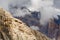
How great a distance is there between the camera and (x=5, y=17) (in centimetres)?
937

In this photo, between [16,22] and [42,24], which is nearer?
[16,22]

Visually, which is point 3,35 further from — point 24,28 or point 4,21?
point 24,28

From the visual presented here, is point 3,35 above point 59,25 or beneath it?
above

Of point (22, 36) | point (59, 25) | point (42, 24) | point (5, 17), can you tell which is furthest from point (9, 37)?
point (42, 24)

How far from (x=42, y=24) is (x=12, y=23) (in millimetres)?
131682

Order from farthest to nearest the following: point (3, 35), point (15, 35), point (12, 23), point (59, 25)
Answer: point (59, 25) < point (12, 23) < point (15, 35) < point (3, 35)

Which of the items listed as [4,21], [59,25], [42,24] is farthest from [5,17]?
[42,24]

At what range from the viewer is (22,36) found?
8.80 metres

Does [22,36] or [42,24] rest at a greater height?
[22,36]

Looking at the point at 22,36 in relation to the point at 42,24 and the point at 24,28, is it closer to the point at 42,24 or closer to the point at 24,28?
the point at 24,28

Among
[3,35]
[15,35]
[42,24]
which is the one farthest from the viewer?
[42,24]

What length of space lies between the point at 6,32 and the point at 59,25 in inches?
4490

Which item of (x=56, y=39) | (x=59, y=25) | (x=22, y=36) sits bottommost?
(x=56, y=39)

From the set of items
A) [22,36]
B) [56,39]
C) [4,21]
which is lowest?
[56,39]
